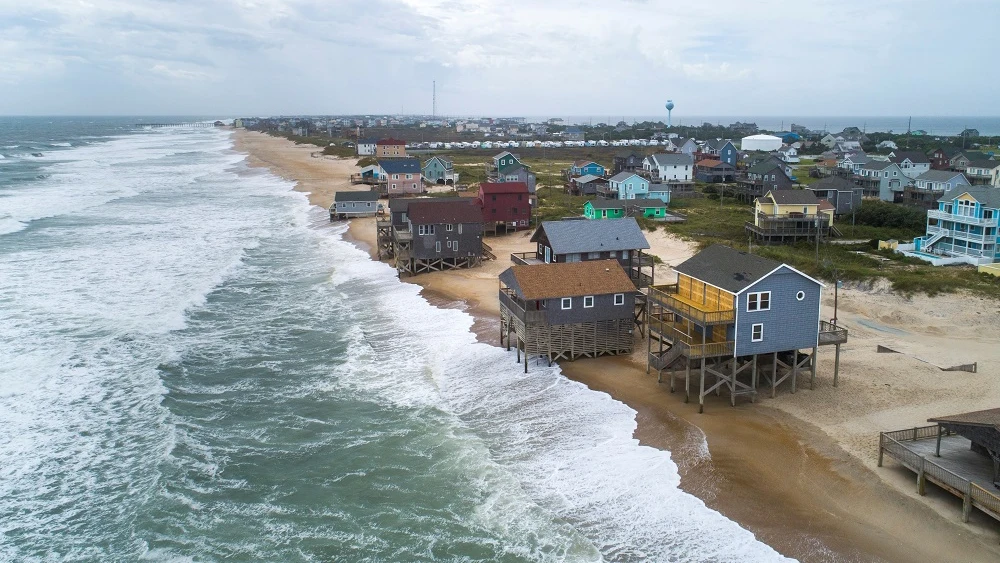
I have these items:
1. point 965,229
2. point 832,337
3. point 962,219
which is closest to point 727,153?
point 965,229

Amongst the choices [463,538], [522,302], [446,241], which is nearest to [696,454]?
[463,538]

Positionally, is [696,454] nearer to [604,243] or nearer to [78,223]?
[604,243]

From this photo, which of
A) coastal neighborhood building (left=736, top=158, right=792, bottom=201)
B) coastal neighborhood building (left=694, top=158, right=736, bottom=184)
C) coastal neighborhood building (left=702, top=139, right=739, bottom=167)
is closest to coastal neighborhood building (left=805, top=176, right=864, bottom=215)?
coastal neighborhood building (left=736, top=158, right=792, bottom=201)

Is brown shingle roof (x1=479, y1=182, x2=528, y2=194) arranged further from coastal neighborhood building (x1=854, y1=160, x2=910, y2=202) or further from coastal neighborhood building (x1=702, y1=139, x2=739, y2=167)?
coastal neighborhood building (x1=702, y1=139, x2=739, y2=167)

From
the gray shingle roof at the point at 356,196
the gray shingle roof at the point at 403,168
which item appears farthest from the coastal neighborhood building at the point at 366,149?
the gray shingle roof at the point at 356,196

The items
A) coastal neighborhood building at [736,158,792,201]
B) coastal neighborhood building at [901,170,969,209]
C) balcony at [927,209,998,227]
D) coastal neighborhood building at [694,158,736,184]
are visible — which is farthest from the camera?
coastal neighborhood building at [694,158,736,184]
